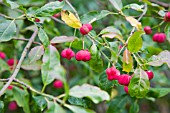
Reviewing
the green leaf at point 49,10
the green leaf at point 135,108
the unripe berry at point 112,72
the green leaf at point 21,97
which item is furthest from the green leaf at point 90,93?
the green leaf at point 135,108

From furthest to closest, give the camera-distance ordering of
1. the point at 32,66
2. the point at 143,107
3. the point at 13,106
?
the point at 143,107
the point at 13,106
the point at 32,66

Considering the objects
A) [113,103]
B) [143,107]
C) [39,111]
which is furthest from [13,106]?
[143,107]

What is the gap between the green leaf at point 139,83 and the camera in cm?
101

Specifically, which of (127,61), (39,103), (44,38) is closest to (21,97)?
(39,103)

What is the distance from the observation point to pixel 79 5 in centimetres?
210

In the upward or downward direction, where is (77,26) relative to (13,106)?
upward

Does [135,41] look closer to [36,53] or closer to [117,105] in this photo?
[36,53]

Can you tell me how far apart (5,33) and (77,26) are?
223 mm

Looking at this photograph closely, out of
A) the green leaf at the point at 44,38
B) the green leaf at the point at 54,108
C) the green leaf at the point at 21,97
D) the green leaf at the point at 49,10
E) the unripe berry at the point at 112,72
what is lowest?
the green leaf at the point at 21,97

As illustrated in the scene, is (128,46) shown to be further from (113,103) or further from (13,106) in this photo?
(13,106)

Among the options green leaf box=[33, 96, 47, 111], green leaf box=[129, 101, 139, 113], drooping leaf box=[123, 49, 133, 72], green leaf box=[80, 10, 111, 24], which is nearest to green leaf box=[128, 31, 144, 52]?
drooping leaf box=[123, 49, 133, 72]

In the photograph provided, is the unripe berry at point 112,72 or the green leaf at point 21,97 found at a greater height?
the unripe berry at point 112,72

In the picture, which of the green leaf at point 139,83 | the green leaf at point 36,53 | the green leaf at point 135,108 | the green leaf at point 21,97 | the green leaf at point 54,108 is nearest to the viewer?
the green leaf at point 54,108

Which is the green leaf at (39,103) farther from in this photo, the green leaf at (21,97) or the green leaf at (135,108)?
the green leaf at (135,108)
